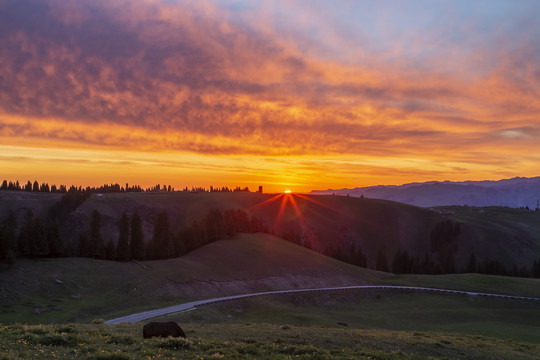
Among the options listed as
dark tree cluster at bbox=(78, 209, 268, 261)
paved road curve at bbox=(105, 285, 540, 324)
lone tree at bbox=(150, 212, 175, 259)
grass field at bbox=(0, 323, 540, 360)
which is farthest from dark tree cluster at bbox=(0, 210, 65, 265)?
grass field at bbox=(0, 323, 540, 360)

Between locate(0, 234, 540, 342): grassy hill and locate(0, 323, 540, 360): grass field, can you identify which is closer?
locate(0, 323, 540, 360): grass field

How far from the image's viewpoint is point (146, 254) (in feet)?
389

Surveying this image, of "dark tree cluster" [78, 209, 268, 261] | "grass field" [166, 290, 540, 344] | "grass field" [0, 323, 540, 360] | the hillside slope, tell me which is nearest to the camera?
"grass field" [0, 323, 540, 360]

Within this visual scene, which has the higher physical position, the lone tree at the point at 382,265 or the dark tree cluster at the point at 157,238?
the dark tree cluster at the point at 157,238

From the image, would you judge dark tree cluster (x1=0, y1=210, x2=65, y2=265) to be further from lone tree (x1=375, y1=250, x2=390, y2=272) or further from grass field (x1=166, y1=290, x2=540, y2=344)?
lone tree (x1=375, y1=250, x2=390, y2=272)

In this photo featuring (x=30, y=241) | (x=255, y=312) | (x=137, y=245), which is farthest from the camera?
(x=137, y=245)

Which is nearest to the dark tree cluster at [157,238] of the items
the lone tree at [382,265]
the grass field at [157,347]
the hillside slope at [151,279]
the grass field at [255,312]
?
the hillside slope at [151,279]

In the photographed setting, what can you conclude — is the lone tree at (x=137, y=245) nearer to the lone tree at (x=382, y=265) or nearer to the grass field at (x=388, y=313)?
the grass field at (x=388, y=313)

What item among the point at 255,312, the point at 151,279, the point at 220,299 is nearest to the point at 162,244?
the point at 151,279

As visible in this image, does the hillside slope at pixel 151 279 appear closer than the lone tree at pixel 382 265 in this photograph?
Yes

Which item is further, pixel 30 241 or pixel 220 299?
pixel 30 241

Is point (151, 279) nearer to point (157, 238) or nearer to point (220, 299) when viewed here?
point (220, 299)

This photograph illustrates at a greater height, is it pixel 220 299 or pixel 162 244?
pixel 162 244

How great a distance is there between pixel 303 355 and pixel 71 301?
6142cm
